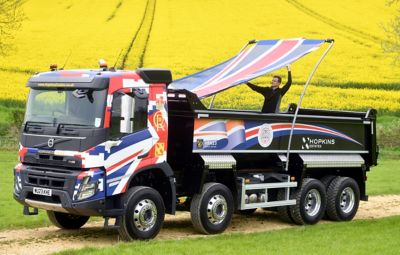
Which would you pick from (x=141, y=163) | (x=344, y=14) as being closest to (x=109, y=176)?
(x=141, y=163)

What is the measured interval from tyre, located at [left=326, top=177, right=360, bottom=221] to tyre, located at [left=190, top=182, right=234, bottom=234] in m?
3.12

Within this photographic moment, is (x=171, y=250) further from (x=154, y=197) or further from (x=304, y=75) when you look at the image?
(x=304, y=75)

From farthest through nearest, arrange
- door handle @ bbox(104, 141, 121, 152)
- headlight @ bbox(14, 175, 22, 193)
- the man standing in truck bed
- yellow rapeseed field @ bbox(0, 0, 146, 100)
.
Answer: yellow rapeseed field @ bbox(0, 0, 146, 100)
the man standing in truck bed
headlight @ bbox(14, 175, 22, 193)
door handle @ bbox(104, 141, 121, 152)

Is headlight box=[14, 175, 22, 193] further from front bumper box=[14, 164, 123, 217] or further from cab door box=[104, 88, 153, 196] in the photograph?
cab door box=[104, 88, 153, 196]

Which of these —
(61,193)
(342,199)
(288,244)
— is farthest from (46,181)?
(342,199)

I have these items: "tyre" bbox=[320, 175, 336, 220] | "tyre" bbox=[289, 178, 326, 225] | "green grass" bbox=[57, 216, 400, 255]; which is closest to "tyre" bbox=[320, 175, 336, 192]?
"tyre" bbox=[320, 175, 336, 220]

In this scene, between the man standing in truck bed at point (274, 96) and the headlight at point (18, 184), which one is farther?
the man standing in truck bed at point (274, 96)

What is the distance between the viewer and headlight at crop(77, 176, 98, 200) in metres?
12.8

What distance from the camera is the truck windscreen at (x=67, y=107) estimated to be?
42.6 ft

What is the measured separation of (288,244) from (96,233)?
12.2 feet

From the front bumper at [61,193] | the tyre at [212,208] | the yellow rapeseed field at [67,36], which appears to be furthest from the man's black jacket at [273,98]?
the yellow rapeseed field at [67,36]

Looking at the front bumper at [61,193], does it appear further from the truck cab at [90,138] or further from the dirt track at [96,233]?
the dirt track at [96,233]

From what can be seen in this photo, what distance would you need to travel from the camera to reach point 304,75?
4372cm

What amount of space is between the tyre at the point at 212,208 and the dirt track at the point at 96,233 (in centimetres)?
30
